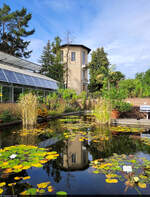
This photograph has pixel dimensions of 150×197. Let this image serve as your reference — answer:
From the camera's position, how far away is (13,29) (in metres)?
20.4

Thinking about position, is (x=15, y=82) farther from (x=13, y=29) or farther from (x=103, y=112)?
(x=13, y=29)

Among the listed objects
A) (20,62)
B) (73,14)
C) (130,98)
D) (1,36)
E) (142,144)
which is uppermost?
(1,36)

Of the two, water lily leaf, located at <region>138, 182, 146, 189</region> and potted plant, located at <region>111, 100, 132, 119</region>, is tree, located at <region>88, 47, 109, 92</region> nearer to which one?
potted plant, located at <region>111, 100, 132, 119</region>

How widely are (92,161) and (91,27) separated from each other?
826 cm

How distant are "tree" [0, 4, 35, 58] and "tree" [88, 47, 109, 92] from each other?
10.6 m

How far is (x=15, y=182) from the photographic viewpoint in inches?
71.9

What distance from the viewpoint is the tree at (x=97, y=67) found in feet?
75.2

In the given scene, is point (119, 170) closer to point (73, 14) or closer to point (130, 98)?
point (73, 14)

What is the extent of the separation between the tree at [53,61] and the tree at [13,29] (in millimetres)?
3297

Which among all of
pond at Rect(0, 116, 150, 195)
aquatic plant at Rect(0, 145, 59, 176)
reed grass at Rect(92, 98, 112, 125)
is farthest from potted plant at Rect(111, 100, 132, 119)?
aquatic plant at Rect(0, 145, 59, 176)

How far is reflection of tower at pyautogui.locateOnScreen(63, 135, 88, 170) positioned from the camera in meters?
2.42

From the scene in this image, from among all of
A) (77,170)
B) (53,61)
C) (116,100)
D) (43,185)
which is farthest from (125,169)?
(53,61)

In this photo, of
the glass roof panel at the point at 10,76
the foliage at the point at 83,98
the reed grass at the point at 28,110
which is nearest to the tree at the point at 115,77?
the foliage at the point at 83,98

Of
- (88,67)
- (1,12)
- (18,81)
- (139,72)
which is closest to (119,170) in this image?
(18,81)
